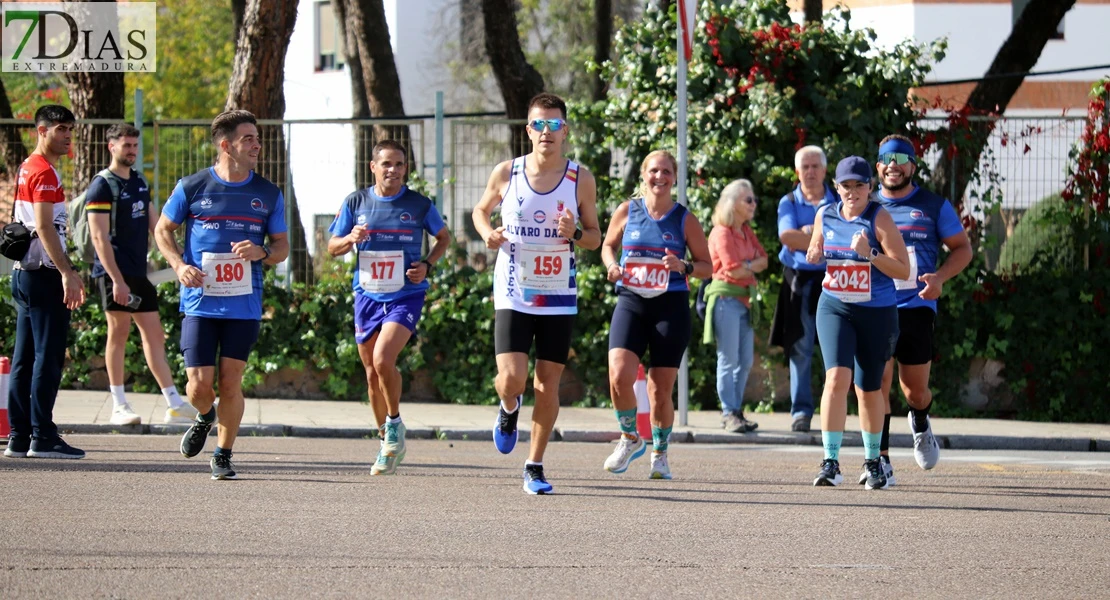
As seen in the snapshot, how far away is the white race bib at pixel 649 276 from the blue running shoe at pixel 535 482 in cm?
124

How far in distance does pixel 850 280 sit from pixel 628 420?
5.03ft

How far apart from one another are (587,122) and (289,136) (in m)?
2.74

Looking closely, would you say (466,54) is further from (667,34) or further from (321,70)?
(667,34)

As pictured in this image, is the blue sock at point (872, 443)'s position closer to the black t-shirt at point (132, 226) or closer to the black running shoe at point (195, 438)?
the black running shoe at point (195, 438)

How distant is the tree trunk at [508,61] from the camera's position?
1948 cm

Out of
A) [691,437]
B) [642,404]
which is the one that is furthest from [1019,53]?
[642,404]

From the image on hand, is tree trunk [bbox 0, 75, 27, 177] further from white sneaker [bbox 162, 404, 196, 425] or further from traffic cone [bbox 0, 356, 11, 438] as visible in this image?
traffic cone [bbox 0, 356, 11, 438]

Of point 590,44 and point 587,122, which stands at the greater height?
point 590,44

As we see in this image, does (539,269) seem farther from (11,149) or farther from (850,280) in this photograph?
(11,149)

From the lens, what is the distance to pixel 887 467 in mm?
9781

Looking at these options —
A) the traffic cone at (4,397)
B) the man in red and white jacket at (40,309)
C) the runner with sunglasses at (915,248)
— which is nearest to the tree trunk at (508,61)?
the traffic cone at (4,397)

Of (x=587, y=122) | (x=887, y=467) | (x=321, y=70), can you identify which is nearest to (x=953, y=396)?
(x=587, y=122)

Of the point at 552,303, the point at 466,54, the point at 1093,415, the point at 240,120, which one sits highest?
the point at 466,54

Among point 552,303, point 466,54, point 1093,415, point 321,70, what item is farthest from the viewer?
point 321,70
